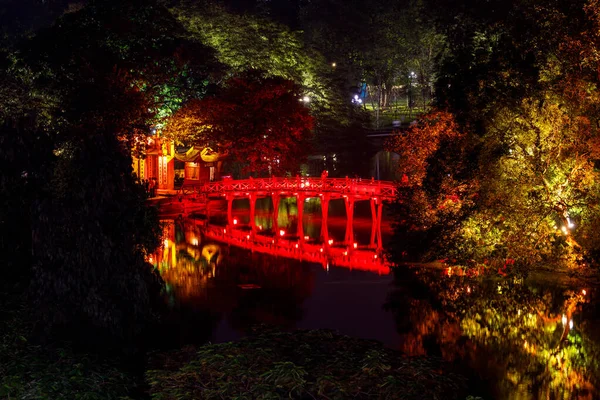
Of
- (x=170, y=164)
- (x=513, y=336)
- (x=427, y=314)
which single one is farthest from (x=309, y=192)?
(x=513, y=336)

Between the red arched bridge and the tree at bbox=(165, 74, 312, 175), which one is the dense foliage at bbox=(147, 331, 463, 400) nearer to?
the red arched bridge

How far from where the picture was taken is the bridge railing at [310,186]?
42812mm

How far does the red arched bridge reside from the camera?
42875mm

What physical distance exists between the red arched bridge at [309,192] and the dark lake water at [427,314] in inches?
346

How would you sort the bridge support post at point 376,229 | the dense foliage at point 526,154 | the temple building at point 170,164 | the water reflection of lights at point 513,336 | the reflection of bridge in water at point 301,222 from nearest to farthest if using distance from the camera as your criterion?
the water reflection of lights at point 513,336
the dense foliage at point 526,154
the reflection of bridge in water at point 301,222
the bridge support post at point 376,229
the temple building at point 170,164

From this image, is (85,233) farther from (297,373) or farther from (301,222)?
(301,222)

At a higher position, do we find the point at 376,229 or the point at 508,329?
the point at 376,229

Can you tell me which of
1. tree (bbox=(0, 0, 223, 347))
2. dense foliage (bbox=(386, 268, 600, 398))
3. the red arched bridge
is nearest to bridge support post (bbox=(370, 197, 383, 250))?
the red arched bridge

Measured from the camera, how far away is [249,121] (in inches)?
2056

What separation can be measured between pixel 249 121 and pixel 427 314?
28.4 m

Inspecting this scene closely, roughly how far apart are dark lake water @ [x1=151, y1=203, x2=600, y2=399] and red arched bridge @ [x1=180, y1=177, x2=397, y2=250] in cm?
879

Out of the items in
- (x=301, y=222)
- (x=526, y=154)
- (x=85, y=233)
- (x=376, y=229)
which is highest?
(x=526, y=154)

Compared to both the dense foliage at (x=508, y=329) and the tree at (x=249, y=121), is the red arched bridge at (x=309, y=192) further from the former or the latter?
the dense foliage at (x=508, y=329)

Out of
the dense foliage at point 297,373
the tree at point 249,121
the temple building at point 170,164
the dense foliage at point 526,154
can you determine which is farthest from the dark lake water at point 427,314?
the temple building at point 170,164
